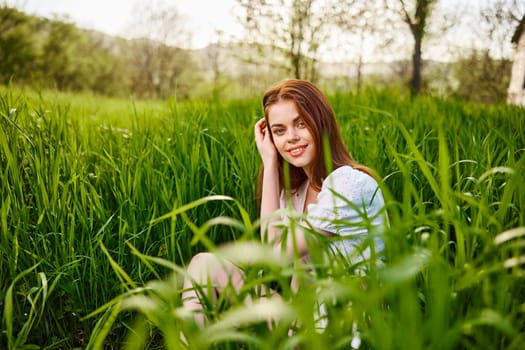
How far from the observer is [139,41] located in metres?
28.8

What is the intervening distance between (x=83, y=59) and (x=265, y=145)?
2309 centimetres

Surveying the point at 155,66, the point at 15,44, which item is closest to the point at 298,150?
the point at 15,44

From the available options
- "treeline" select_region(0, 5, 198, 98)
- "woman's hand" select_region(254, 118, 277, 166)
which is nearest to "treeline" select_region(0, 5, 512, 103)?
"treeline" select_region(0, 5, 198, 98)

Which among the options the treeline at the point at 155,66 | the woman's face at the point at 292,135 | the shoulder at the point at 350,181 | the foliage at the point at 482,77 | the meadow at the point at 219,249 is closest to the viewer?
the meadow at the point at 219,249

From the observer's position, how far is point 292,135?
2.00 metres

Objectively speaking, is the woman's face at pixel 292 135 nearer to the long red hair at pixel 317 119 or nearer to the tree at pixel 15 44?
the long red hair at pixel 317 119

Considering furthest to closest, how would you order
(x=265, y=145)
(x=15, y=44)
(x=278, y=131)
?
(x=15, y=44), (x=265, y=145), (x=278, y=131)

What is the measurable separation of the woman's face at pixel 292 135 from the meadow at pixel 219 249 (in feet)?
1.00

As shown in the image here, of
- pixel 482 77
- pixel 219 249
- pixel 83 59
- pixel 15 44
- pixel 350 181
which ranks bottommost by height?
pixel 219 249

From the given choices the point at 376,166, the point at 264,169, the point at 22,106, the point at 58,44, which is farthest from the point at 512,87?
the point at 58,44

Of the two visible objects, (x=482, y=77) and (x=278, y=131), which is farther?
(x=482, y=77)

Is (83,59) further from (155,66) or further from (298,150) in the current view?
(298,150)

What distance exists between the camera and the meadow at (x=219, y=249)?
0.88m

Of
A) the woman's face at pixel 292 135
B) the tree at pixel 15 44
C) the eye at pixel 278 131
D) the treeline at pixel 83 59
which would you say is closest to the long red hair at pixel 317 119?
Answer: the woman's face at pixel 292 135
